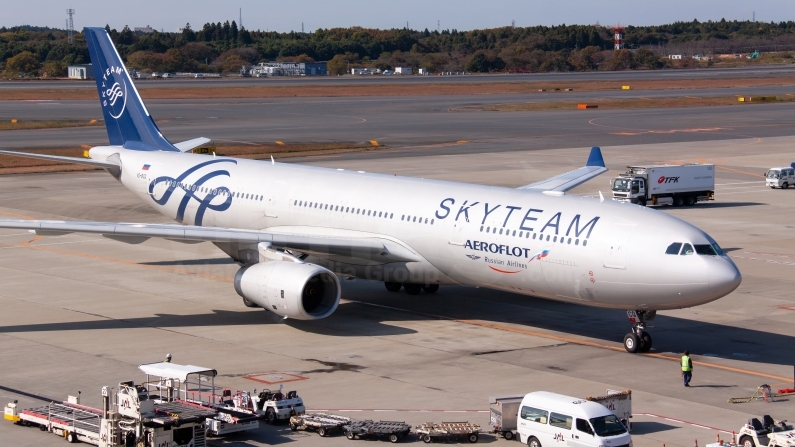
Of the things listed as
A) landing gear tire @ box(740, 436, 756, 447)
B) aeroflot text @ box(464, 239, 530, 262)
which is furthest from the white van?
aeroflot text @ box(464, 239, 530, 262)

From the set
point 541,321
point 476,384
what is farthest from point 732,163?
point 476,384

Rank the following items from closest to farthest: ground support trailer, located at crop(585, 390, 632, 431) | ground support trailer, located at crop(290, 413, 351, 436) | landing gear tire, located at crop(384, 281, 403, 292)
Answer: ground support trailer, located at crop(290, 413, 351, 436)
ground support trailer, located at crop(585, 390, 632, 431)
landing gear tire, located at crop(384, 281, 403, 292)

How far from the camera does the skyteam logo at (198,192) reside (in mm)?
39688

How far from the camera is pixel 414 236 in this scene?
33.1m

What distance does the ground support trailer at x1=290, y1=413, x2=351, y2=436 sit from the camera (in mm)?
22062

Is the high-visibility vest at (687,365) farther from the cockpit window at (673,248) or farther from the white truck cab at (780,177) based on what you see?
the white truck cab at (780,177)

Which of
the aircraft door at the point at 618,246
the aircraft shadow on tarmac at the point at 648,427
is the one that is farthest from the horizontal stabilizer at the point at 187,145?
the aircraft shadow on tarmac at the point at 648,427

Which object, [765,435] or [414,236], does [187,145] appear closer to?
[414,236]

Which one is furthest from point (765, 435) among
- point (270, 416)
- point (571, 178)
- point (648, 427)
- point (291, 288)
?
point (571, 178)

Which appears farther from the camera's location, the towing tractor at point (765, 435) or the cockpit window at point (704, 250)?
the cockpit window at point (704, 250)

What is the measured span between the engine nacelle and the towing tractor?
14077mm

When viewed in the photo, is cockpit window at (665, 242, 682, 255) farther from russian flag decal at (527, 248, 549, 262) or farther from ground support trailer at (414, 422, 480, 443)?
ground support trailer at (414, 422, 480, 443)

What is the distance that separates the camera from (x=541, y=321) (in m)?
33.6

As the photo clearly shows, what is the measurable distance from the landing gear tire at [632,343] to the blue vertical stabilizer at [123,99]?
75.7ft
